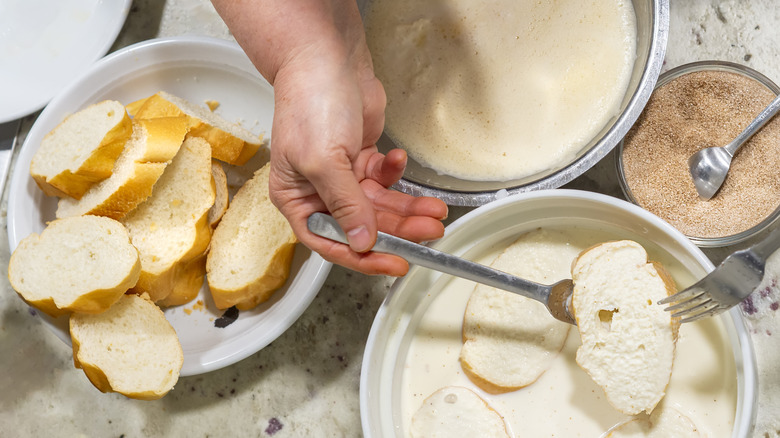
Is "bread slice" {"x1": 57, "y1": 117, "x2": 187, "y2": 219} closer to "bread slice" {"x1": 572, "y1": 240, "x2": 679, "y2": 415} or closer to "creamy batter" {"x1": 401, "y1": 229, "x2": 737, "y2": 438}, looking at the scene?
"creamy batter" {"x1": 401, "y1": 229, "x2": 737, "y2": 438}

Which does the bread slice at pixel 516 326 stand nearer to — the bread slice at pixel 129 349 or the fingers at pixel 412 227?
the fingers at pixel 412 227

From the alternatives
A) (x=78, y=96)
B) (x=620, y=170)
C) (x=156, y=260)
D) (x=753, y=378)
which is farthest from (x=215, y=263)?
(x=753, y=378)

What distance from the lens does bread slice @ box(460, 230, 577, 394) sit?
3.69 feet

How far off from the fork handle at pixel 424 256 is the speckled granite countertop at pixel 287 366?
277mm

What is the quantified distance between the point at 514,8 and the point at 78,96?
0.81 m

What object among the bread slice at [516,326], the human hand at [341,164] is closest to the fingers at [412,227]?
the human hand at [341,164]

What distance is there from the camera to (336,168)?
929 mm

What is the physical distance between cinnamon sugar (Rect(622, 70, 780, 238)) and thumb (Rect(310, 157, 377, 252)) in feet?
1.69

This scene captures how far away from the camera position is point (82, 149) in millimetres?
1204

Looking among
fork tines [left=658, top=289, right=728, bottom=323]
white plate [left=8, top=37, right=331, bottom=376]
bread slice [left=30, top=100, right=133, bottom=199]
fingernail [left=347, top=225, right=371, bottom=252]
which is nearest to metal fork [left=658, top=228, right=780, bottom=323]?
fork tines [left=658, top=289, right=728, bottom=323]

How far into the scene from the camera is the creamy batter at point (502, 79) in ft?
3.90

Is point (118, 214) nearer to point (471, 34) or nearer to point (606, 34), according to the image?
point (471, 34)

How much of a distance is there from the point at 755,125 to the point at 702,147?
0.29 feet

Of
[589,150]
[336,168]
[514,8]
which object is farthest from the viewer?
[514,8]
